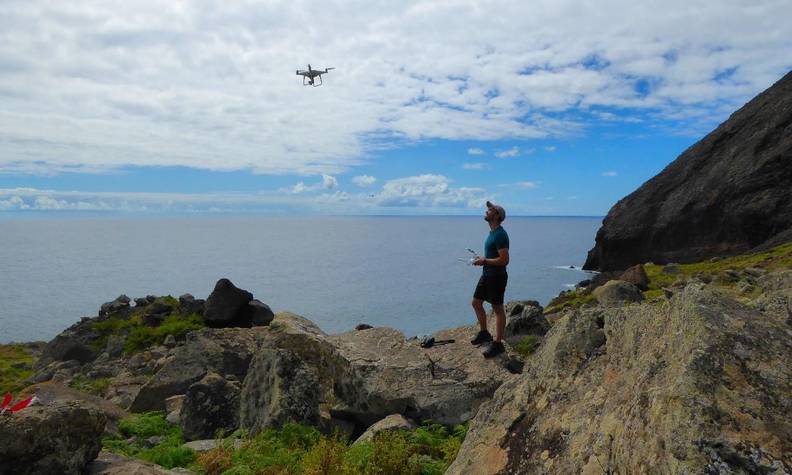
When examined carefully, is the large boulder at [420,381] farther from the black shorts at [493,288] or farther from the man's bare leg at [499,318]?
the black shorts at [493,288]

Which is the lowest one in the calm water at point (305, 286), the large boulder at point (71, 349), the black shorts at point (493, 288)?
the calm water at point (305, 286)

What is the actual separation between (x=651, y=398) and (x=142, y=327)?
3568 cm

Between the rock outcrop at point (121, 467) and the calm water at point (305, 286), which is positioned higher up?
the rock outcrop at point (121, 467)

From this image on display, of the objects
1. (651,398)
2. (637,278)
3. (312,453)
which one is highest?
(651,398)

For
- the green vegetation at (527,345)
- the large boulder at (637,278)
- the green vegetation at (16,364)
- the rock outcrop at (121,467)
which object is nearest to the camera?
the rock outcrop at (121,467)

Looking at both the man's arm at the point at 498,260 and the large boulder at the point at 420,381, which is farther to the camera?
the man's arm at the point at 498,260

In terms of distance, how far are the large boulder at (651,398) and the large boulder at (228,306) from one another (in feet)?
87.3

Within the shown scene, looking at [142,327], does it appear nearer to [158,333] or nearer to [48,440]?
[158,333]

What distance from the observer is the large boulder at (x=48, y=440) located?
7.39 meters

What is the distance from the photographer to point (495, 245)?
41.3ft

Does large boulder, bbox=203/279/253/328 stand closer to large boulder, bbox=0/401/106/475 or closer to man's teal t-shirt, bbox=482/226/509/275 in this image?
man's teal t-shirt, bbox=482/226/509/275

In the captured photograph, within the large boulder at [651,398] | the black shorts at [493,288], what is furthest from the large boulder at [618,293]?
the large boulder at [651,398]

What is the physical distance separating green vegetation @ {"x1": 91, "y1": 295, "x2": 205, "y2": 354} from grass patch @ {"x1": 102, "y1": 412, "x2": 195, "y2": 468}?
18120mm

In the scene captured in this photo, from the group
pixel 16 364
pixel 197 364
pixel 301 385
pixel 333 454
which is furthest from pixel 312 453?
pixel 16 364
